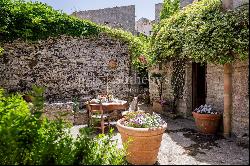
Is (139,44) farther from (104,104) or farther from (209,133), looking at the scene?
(209,133)

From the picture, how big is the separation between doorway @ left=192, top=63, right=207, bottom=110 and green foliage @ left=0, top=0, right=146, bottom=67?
492 centimetres

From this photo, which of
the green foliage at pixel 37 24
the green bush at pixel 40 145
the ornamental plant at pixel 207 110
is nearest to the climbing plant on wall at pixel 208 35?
the ornamental plant at pixel 207 110

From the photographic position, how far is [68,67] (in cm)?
1356

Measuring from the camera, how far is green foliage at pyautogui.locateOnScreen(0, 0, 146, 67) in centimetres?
1225

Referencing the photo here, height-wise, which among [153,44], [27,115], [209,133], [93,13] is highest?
[93,13]

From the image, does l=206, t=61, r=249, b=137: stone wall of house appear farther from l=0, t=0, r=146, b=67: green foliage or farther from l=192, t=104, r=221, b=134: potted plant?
l=0, t=0, r=146, b=67: green foliage

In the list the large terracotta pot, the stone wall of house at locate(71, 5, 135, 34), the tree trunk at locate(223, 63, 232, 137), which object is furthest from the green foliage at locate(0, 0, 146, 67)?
the stone wall of house at locate(71, 5, 135, 34)

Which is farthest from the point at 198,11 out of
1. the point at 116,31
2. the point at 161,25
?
the point at 116,31

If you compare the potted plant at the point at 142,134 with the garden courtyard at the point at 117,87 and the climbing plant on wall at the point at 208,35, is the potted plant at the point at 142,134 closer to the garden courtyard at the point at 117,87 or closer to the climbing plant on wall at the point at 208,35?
the garden courtyard at the point at 117,87

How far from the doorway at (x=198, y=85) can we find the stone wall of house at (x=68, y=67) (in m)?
4.44

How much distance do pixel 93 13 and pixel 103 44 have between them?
11286 millimetres

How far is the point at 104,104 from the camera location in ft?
30.5

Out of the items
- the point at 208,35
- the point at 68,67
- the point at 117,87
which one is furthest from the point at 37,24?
the point at 208,35

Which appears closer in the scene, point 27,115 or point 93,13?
point 27,115
